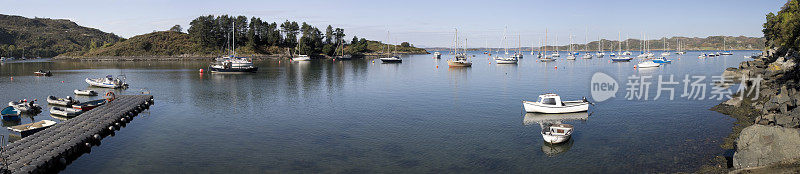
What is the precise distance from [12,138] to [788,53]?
91.6 meters

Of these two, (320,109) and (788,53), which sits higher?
(788,53)

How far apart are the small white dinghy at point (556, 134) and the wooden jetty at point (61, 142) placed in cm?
2804

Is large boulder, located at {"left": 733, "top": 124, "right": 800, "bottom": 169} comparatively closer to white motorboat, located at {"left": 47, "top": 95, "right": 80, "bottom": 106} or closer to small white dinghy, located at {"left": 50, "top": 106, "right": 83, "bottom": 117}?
small white dinghy, located at {"left": 50, "top": 106, "right": 83, "bottom": 117}

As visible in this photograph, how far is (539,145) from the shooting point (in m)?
31.0

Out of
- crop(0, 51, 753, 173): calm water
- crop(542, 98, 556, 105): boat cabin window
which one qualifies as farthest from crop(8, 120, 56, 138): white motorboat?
crop(542, 98, 556, 105): boat cabin window

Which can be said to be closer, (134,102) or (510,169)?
(510,169)

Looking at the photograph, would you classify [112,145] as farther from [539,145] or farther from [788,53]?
[788,53]

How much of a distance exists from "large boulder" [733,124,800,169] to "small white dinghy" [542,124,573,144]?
9.13m

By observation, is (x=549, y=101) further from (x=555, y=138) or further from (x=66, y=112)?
(x=66, y=112)

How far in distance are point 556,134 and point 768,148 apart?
34.7ft

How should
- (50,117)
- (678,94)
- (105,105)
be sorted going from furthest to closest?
(678,94)
(105,105)
(50,117)

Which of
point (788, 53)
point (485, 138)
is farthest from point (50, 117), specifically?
point (788, 53)

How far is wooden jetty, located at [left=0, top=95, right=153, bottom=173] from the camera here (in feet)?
80.2

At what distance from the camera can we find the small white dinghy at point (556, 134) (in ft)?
98.7
